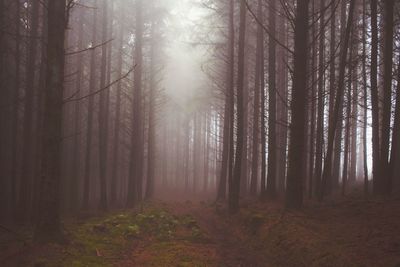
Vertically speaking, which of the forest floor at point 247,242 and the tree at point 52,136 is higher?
the tree at point 52,136

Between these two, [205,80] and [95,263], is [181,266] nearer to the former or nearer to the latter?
[95,263]

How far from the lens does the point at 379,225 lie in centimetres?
880

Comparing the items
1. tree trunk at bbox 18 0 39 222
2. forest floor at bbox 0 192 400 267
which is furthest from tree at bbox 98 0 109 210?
forest floor at bbox 0 192 400 267

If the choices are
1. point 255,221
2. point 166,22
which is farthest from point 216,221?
point 166,22

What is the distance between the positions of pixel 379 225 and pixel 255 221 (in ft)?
12.5

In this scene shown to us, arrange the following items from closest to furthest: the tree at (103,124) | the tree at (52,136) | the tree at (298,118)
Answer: the tree at (52,136) < the tree at (298,118) < the tree at (103,124)

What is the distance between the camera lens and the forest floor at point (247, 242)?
7297 millimetres

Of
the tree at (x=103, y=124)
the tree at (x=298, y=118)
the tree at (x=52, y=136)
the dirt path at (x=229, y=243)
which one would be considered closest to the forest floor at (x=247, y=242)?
the dirt path at (x=229, y=243)

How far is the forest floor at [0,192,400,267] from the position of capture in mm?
7297

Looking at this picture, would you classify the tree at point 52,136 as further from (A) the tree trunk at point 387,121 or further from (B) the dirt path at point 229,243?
(A) the tree trunk at point 387,121

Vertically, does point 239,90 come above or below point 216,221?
above

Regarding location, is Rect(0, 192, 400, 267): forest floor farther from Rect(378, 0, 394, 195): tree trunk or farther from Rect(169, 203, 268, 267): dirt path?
Rect(378, 0, 394, 195): tree trunk

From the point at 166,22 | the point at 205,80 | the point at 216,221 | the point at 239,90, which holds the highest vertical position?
the point at 166,22

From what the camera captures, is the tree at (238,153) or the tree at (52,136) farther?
the tree at (238,153)
